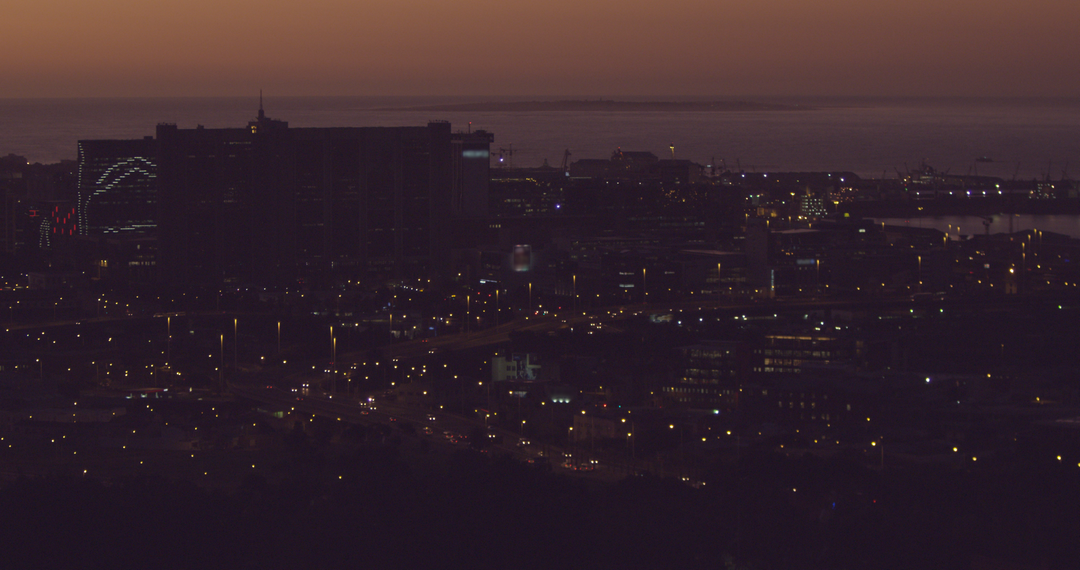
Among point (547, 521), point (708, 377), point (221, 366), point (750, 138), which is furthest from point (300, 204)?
point (750, 138)

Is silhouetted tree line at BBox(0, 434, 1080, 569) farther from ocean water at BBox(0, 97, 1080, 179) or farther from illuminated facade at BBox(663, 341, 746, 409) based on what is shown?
ocean water at BBox(0, 97, 1080, 179)

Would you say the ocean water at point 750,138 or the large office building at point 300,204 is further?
the ocean water at point 750,138

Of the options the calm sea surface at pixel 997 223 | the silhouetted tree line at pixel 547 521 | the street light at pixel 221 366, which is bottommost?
the calm sea surface at pixel 997 223

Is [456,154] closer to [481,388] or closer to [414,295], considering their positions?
[414,295]

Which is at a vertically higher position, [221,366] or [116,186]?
[116,186]

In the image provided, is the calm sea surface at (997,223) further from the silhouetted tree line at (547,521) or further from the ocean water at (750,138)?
the silhouetted tree line at (547,521)

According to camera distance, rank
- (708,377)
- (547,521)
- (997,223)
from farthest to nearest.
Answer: (997,223) < (708,377) < (547,521)

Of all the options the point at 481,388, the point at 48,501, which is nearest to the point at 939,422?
the point at 481,388

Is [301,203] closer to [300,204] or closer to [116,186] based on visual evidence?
[300,204]

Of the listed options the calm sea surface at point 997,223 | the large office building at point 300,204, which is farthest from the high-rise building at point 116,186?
the calm sea surface at point 997,223
